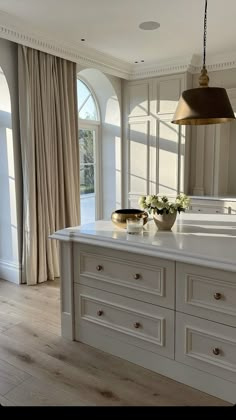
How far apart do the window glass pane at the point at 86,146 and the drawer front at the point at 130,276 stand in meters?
2.98

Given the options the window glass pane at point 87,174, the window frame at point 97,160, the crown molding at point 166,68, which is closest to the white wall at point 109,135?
the window frame at point 97,160

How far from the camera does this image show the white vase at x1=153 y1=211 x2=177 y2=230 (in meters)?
2.67

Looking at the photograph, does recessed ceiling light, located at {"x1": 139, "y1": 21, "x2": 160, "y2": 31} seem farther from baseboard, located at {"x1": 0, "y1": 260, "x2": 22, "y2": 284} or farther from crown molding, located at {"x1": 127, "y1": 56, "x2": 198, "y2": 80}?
baseboard, located at {"x1": 0, "y1": 260, "x2": 22, "y2": 284}

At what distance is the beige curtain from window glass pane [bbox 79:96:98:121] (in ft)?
2.97

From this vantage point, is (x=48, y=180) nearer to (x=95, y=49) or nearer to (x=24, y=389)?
(x=95, y=49)

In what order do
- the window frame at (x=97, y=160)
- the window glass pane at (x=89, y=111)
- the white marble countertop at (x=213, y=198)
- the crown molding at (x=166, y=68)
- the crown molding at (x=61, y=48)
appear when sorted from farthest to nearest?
the window frame at (x=97, y=160), the window glass pane at (x=89, y=111), the crown molding at (x=166, y=68), the white marble countertop at (x=213, y=198), the crown molding at (x=61, y=48)

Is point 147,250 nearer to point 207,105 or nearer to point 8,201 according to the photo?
point 207,105

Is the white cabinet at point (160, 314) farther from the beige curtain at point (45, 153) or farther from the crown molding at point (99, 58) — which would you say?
the crown molding at point (99, 58)

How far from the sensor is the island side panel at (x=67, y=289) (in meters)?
2.76

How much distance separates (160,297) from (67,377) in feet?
2.71

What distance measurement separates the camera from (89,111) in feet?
18.2

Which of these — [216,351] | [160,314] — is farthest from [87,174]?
[216,351]

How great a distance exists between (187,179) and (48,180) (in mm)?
2061
